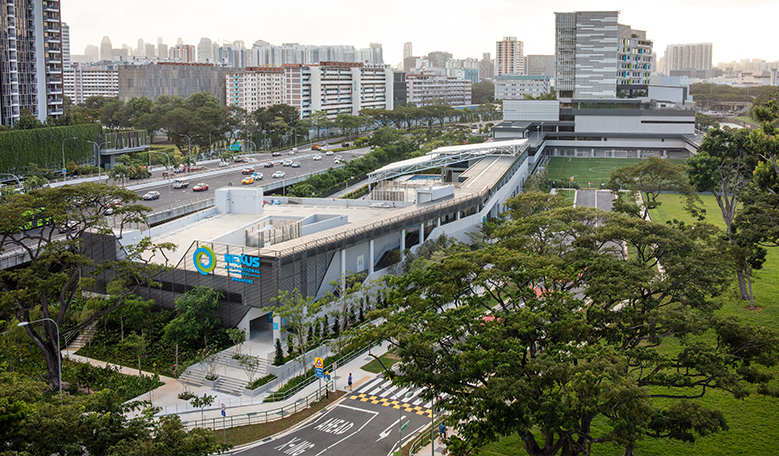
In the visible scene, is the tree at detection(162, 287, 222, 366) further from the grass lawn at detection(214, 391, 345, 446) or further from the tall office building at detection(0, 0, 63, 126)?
the tall office building at detection(0, 0, 63, 126)

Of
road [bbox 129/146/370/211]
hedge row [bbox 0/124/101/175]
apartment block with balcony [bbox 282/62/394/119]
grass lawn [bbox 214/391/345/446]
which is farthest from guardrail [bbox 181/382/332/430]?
apartment block with balcony [bbox 282/62/394/119]

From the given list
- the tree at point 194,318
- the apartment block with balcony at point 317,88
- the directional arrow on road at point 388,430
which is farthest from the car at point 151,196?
the apartment block with balcony at point 317,88

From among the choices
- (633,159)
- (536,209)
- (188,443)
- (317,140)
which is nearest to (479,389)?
(188,443)

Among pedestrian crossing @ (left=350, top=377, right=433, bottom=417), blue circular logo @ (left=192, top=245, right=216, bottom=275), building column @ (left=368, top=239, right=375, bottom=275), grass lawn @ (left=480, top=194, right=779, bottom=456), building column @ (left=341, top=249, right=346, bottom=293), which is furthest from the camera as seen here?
building column @ (left=368, top=239, right=375, bottom=275)

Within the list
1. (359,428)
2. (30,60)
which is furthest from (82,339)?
(30,60)

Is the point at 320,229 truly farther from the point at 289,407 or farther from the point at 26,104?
the point at 26,104

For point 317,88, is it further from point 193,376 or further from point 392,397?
A: point 392,397

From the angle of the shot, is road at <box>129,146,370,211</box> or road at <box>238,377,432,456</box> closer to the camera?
road at <box>238,377,432,456</box>
